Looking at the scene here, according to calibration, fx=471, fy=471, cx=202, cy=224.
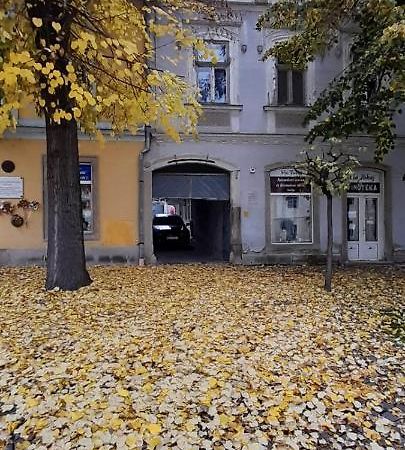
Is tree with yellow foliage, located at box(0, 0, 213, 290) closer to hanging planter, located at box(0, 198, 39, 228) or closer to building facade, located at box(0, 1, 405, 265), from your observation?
building facade, located at box(0, 1, 405, 265)

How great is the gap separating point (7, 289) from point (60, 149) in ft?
9.46

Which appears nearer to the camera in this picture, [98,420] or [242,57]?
[98,420]

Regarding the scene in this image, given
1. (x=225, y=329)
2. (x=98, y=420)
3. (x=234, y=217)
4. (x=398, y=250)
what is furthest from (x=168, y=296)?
(x=398, y=250)

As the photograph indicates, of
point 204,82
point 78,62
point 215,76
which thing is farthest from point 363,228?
point 78,62

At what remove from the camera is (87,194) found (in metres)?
13.4

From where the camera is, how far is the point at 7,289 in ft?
29.5

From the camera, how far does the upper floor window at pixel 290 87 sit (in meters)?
14.2

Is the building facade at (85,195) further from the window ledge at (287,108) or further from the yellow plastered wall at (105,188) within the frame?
the window ledge at (287,108)

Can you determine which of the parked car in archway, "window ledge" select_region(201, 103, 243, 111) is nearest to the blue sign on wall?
"window ledge" select_region(201, 103, 243, 111)

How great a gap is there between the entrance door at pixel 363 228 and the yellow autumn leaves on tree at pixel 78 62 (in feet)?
27.2

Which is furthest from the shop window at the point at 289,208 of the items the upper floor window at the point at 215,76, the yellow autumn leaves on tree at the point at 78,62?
the yellow autumn leaves on tree at the point at 78,62

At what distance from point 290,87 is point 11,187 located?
338 inches

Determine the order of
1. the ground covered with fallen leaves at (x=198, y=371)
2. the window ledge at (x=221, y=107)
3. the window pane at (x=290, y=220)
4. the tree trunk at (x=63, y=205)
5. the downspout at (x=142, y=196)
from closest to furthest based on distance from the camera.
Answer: the ground covered with fallen leaves at (x=198, y=371), the tree trunk at (x=63, y=205), the downspout at (x=142, y=196), the window ledge at (x=221, y=107), the window pane at (x=290, y=220)

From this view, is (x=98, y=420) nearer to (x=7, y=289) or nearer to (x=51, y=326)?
(x=51, y=326)
